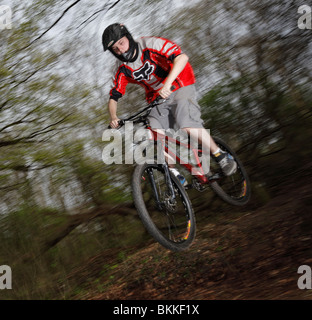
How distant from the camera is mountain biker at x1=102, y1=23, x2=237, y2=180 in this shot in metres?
2.77

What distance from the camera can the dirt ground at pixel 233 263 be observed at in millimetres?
2454

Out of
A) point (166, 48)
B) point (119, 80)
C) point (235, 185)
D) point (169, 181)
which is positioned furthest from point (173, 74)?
point (235, 185)

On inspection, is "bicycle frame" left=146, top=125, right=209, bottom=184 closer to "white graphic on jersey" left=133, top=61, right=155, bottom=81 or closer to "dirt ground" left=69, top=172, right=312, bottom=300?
"white graphic on jersey" left=133, top=61, right=155, bottom=81

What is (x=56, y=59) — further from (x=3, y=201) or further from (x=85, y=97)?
(x=3, y=201)

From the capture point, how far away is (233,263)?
2.82 metres

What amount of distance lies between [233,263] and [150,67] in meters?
1.97

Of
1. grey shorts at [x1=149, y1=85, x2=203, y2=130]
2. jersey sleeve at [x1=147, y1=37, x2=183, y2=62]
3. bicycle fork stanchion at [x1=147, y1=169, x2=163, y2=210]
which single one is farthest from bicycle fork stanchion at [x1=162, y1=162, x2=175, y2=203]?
jersey sleeve at [x1=147, y1=37, x2=183, y2=62]

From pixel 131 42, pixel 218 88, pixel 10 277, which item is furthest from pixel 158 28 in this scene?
pixel 10 277

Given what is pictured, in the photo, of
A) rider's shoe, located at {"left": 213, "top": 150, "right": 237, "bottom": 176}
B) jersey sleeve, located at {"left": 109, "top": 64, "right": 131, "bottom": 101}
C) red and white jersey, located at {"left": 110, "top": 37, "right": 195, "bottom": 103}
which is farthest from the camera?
rider's shoe, located at {"left": 213, "top": 150, "right": 237, "bottom": 176}

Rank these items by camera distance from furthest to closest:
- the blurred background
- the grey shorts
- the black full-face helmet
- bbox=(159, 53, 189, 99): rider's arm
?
the blurred background < the grey shorts < the black full-face helmet < bbox=(159, 53, 189, 99): rider's arm

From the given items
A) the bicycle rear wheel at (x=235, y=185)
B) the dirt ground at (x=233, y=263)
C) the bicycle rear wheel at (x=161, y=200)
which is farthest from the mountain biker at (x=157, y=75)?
the dirt ground at (x=233, y=263)

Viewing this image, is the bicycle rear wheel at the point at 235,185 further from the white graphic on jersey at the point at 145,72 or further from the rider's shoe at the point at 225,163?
the white graphic on jersey at the point at 145,72

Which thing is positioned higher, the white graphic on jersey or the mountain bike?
the white graphic on jersey

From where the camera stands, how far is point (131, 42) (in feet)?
9.24
